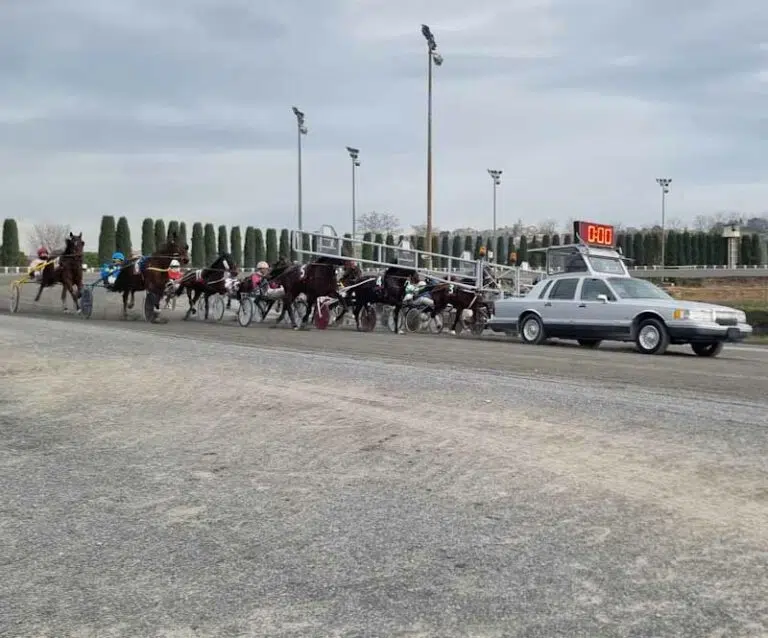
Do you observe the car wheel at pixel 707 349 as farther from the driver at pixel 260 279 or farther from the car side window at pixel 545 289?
the driver at pixel 260 279

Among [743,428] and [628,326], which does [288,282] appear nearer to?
[628,326]

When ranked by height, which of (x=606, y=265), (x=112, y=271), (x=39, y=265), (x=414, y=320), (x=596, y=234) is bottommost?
Answer: (x=414, y=320)

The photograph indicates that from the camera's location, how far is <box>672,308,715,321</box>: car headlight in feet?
57.1

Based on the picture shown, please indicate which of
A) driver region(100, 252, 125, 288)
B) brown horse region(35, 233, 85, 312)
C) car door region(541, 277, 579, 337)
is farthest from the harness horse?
car door region(541, 277, 579, 337)

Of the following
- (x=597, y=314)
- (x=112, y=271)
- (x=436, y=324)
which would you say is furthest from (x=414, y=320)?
(x=112, y=271)

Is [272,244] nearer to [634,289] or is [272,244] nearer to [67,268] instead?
[67,268]

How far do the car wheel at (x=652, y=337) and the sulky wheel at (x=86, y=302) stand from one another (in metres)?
18.3

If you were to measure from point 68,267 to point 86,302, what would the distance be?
4.12 feet

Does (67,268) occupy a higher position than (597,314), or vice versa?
(67,268)

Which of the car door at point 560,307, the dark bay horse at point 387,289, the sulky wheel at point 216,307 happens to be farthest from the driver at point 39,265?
the car door at point 560,307

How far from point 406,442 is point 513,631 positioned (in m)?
3.84

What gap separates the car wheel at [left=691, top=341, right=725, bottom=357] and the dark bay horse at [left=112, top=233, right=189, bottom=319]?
1518 cm

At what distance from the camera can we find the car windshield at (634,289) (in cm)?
1918

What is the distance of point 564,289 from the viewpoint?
20453 millimetres
